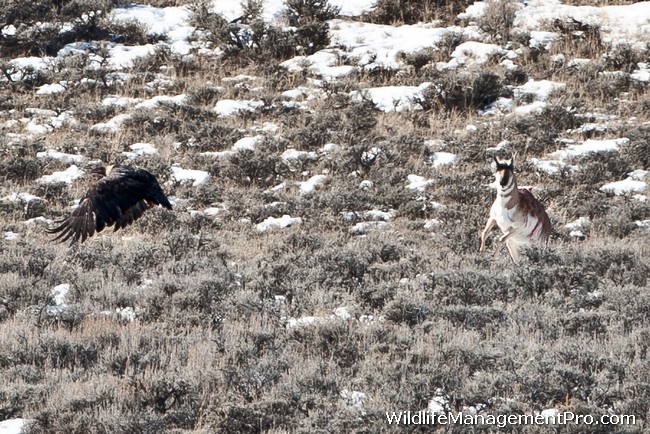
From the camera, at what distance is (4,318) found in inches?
390

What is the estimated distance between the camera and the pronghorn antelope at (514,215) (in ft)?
39.2

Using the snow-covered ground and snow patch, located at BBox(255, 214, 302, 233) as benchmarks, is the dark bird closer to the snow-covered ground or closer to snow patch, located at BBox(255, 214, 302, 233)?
the snow-covered ground

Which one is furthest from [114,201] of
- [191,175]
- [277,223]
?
[191,175]

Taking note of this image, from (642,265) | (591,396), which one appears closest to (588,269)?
(642,265)

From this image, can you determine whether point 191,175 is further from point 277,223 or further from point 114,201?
point 114,201

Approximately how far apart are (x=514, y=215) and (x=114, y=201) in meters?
4.38

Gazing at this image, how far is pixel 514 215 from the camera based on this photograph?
12.1 metres

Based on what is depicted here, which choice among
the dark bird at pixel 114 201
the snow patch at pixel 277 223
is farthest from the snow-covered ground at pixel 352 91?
the dark bird at pixel 114 201

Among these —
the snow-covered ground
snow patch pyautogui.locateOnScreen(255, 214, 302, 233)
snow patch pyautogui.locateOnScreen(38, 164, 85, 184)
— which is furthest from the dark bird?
snow patch pyautogui.locateOnScreen(38, 164, 85, 184)

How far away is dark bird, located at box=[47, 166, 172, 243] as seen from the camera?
10586 millimetres

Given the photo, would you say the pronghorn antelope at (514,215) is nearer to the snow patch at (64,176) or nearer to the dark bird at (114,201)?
the dark bird at (114,201)

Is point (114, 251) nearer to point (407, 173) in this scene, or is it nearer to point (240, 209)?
point (240, 209)

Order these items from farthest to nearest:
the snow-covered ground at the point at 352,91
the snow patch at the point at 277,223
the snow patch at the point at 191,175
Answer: the snow patch at the point at 191,175, the snow-covered ground at the point at 352,91, the snow patch at the point at 277,223

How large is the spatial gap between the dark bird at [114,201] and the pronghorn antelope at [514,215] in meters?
3.64
